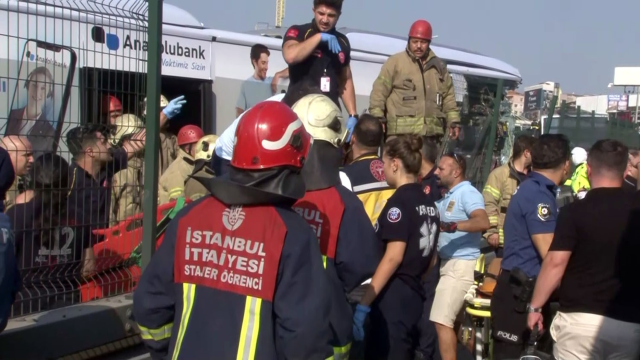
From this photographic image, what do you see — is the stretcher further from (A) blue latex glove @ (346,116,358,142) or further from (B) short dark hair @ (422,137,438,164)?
(B) short dark hair @ (422,137,438,164)

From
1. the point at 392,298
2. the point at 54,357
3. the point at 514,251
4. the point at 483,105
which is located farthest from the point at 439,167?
the point at 483,105

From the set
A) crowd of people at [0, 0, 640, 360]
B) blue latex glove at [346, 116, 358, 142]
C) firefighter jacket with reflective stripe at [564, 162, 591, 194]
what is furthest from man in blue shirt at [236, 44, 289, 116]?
blue latex glove at [346, 116, 358, 142]

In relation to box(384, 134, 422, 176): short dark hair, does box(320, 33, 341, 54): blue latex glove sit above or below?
above

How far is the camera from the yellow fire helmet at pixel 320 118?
3939 millimetres

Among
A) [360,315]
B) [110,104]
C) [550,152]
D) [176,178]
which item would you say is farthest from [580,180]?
[110,104]

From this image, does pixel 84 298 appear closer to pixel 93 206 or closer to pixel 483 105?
pixel 93 206

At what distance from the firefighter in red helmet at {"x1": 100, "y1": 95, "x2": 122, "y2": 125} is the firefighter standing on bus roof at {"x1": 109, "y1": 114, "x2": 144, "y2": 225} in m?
0.03

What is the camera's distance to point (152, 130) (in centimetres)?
472

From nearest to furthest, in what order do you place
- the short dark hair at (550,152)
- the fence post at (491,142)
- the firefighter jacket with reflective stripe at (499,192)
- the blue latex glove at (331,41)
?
the short dark hair at (550,152) < the blue latex glove at (331,41) < the firefighter jacket with reflective stripe at (499,192) < the fence post at (491,142)

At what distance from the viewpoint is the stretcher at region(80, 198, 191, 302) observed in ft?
16.8

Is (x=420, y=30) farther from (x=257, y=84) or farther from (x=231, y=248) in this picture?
(x=231, y=248)

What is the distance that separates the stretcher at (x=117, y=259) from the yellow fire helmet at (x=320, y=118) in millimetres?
1393

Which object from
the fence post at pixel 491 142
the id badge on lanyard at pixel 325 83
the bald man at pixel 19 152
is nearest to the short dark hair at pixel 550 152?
the id badge on lanyard at pixel 325 83

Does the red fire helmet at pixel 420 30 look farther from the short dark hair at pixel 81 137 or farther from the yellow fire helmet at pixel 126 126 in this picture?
the short dark hair at pixel 81 137
